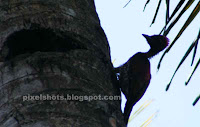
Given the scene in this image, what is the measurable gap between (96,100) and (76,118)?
239mm

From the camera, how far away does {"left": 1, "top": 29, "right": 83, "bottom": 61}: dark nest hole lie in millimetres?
2504

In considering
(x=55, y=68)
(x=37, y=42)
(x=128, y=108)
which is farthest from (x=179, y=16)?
(x=128, y=108)

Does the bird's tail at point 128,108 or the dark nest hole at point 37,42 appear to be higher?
the dark nest hole at point 37,42

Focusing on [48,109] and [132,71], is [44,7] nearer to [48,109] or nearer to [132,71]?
[48,109]

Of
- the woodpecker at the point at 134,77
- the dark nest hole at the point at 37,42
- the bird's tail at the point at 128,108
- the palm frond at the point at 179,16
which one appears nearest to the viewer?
the palm frond at the point at 179,16

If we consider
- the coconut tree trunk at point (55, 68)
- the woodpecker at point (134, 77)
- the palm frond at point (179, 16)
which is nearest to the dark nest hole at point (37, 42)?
the coconut tree trunk at point (55, 68)

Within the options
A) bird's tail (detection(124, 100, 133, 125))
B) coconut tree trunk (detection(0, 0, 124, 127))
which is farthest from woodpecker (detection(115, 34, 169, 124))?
coconut tree trunk (detection(0, 0, 124, 127))

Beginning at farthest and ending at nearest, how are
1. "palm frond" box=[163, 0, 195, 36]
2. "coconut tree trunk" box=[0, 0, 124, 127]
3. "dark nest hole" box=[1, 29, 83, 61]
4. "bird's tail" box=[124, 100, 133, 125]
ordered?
"bird's tail" box=[124, 100, 133, 125] < "dark nest hole" box=[1, 29, 83, 61] < "palm frond" box=[163, 0, 195, 36] < "coconut tree trunk" box=[0, 0, 124, 127]

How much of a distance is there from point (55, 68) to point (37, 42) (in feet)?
2.11

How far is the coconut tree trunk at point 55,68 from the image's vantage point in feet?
6.35

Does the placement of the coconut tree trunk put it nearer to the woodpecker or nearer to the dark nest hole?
the dark nest hole

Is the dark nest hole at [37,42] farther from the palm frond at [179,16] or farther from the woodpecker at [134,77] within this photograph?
the woodpecker at [134,77]

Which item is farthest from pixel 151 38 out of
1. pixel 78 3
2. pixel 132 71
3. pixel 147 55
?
pixel 78 3

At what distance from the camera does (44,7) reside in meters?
2.68
